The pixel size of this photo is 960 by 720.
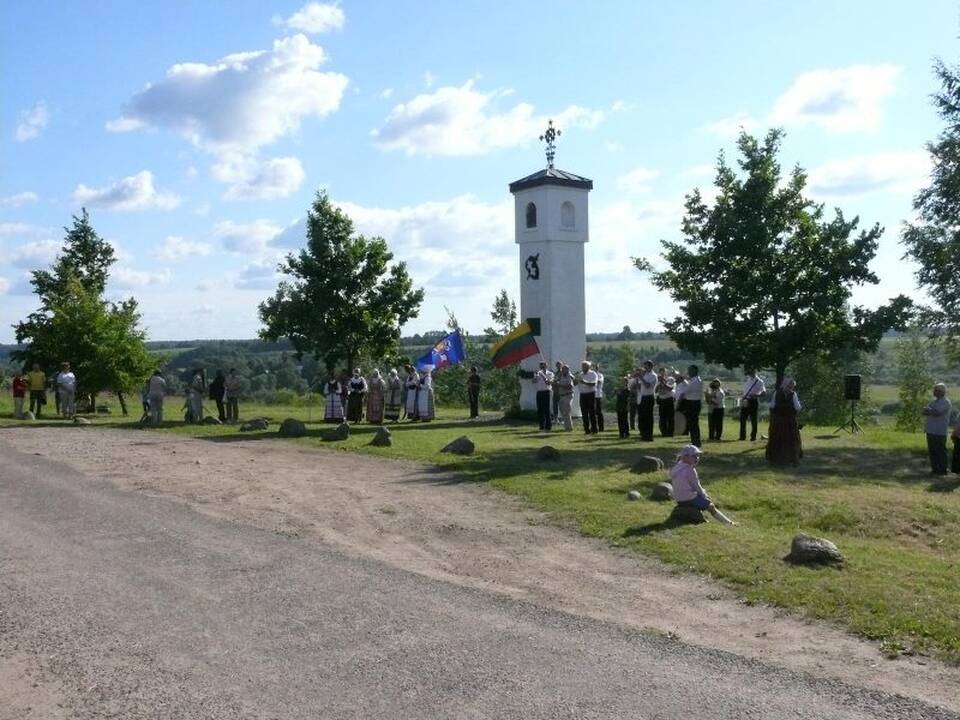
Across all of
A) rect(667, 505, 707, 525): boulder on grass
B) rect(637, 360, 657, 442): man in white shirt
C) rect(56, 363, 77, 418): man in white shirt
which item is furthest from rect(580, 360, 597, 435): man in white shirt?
rect(56, 363, 77, 418): man in white shirt

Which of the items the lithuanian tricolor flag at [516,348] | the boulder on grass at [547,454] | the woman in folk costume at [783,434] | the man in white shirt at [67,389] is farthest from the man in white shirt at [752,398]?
the man in white shirt at [67,389]

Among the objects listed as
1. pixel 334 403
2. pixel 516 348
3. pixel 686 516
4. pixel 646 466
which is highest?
pixel 516 348

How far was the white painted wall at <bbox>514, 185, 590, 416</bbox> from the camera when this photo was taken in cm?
3366

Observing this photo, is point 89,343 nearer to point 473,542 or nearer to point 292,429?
point 292,429

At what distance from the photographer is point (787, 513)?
13.7m

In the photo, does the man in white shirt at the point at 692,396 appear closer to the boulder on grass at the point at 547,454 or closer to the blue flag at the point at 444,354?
the boulder on grass at the point at 547,454

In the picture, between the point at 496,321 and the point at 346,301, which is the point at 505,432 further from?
the point at 496,321

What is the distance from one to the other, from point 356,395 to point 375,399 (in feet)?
2.08

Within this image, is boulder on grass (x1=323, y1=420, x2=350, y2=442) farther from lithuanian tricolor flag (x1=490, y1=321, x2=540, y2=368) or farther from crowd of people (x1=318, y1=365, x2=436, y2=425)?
lithuanian tricolor flag (x1=490, y1=321, x2=540, y2=368)

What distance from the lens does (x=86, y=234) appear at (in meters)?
47.1

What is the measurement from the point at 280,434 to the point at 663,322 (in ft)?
32.0

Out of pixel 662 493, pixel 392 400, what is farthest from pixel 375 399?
pixel 662 493

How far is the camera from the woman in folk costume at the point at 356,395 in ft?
97.7

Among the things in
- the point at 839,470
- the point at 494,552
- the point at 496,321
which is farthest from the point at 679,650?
the point at 496,321
